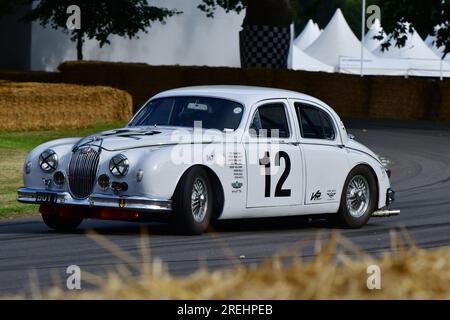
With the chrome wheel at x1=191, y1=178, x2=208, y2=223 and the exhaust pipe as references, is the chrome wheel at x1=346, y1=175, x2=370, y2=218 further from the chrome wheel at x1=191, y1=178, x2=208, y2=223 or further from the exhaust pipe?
the chrome wheel at x1=191, y1=178, x2=208, y2=223

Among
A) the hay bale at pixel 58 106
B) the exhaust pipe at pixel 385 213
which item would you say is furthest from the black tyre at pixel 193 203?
the hay bale at pixel 58 106

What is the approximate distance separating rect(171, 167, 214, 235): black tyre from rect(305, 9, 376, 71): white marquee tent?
4415 centimetres

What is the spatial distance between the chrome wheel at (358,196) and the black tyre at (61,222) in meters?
Result: 2.73

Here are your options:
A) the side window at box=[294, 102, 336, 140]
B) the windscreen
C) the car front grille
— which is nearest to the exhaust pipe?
the side window at box=[294, 102, 336, 140]

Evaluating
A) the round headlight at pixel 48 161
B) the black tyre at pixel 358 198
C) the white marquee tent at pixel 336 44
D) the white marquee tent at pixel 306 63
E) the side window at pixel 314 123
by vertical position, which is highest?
the white marquee tent at pixel 336 44

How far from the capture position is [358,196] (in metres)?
12.7

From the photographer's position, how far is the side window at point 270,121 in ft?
39.3

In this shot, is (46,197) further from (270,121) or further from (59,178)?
(270,121)

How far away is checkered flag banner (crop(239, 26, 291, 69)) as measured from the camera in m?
38.8

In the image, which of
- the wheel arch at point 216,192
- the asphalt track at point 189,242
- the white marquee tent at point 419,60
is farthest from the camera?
the white marquee tent at point 419,60

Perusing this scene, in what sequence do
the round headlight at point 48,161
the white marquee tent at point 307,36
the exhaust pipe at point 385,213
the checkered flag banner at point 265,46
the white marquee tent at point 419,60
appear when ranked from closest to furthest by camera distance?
the round headlight at point 48,161, the exhaust pipe at point 385,213, the checkered flag banner at point 265,46, the white marquee tent at point 419,60, the white marquee tent at point 307,36

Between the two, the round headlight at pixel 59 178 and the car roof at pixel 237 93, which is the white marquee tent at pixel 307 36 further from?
the round headlight at pixel 59 178

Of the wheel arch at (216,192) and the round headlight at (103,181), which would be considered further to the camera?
the wheel arch at (216,192)

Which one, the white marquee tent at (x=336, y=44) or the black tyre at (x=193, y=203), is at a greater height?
the white marquee tent at (x=336, y=44)
